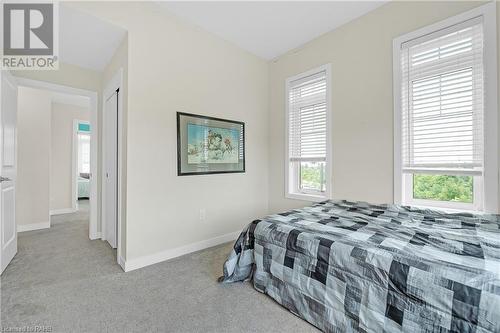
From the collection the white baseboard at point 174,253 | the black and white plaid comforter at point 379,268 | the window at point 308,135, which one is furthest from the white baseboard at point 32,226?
the window at point 308,135

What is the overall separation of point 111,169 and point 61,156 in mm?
3085

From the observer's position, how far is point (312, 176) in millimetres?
3111

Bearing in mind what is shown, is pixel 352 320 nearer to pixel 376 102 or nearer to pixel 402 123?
pixel 402 123

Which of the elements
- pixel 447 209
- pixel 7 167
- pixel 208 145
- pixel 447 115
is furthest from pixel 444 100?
pixel 7 167

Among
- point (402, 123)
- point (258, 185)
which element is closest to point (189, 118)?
point (258, 185)

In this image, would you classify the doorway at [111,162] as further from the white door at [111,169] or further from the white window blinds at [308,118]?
the white window blinds at [308,118]

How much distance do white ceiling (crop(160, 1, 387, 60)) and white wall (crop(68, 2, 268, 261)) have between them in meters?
0.19

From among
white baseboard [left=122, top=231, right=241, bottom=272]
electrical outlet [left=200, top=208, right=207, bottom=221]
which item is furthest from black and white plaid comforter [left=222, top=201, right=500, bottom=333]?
electrical outlet [left=200, top=208, right=207, bottom=221]

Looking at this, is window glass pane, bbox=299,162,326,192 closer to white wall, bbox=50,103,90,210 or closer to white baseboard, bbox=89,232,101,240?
white baseboard, bbox=89,232,101,240

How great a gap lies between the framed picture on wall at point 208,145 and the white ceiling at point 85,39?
1.05m

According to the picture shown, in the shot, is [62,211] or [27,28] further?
[62,211]

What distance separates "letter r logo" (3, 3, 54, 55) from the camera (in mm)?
1998

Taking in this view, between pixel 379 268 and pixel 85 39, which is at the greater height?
pixel 85 39

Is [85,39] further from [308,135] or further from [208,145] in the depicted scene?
[308,135]
